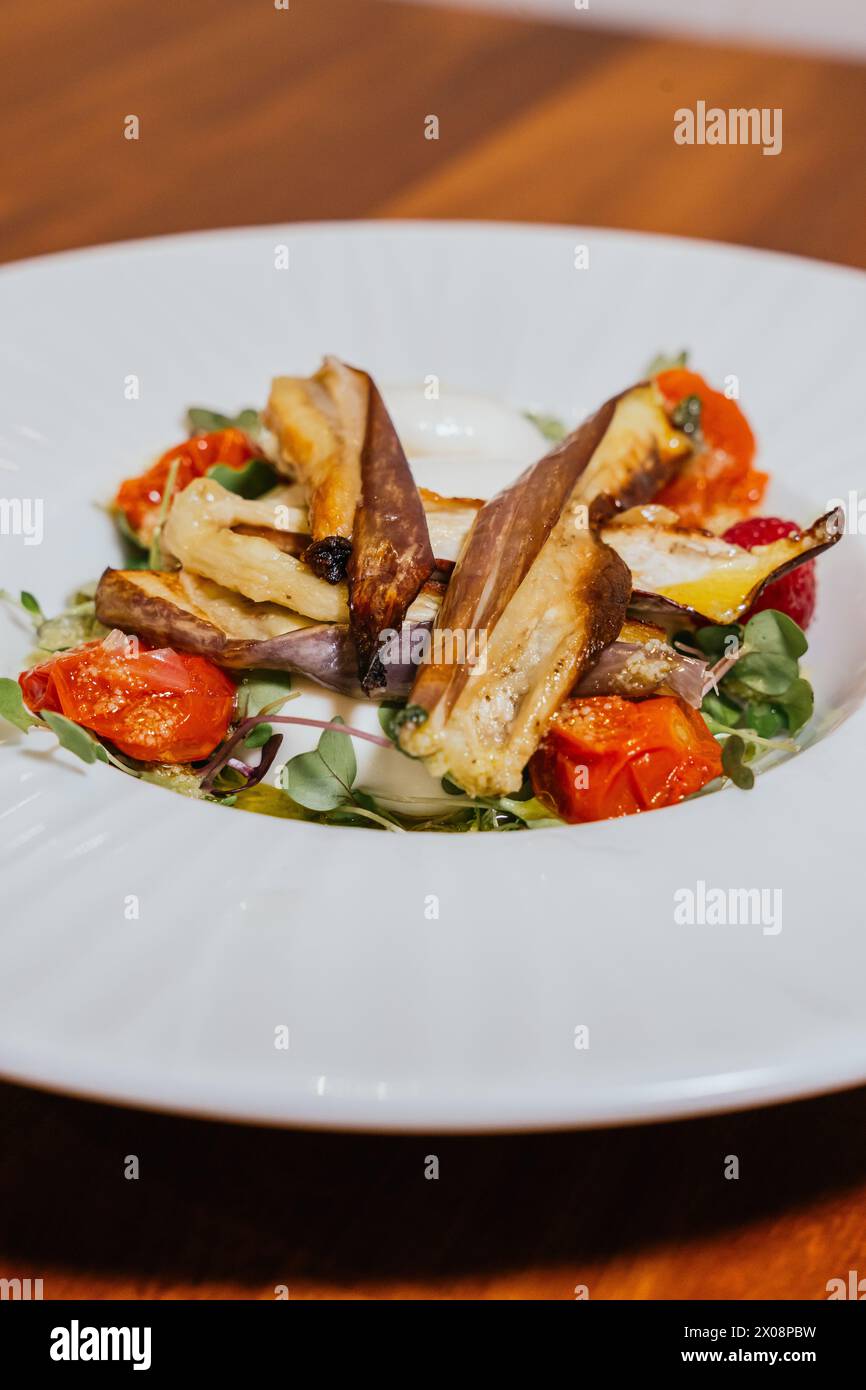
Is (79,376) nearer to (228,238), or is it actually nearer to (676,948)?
(228,238)

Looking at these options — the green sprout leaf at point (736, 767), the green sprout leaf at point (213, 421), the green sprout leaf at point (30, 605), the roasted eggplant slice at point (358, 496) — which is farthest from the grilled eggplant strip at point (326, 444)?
the green sprout leaf at point (736, 767)

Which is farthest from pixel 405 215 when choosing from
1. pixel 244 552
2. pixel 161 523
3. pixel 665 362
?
pixel 244 552

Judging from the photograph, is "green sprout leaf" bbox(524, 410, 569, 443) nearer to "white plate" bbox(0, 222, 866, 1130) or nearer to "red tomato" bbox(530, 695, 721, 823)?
"white plate" bbox(0, 222, 866, 1130)

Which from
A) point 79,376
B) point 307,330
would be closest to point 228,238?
point 307,330

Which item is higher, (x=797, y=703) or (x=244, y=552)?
(x=244, y=552)

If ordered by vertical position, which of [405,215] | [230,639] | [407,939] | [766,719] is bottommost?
[407,939]

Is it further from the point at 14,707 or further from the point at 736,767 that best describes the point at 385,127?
the point at 736,767
